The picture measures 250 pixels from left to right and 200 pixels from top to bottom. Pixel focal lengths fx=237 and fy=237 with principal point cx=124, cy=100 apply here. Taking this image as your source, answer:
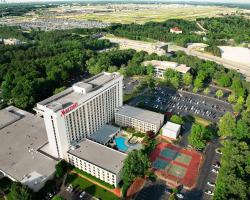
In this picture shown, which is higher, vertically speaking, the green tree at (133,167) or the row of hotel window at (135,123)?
the green tree at (133,167)

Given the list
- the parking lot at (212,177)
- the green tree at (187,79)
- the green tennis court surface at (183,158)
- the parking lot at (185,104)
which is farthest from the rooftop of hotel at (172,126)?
the green tree at (187,79)

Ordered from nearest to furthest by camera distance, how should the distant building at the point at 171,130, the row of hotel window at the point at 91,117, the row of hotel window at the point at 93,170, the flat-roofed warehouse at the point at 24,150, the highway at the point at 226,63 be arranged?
1. the row of hotel window at the point at 93,170
2. the flat-roofed warehouse at the point at 24,150
3. the row of hotel window at the point at 91,117
4. the distant building at the point at 171,130
5. the highway at the point at 226,63

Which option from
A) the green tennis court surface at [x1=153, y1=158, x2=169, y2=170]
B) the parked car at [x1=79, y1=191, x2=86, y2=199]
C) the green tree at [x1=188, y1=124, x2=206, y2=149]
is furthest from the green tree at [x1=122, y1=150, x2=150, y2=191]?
the green tree at [x1=188, y1=124, x2=206, y2=149]

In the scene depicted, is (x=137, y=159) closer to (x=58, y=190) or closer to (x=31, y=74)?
(x=58, y=190)

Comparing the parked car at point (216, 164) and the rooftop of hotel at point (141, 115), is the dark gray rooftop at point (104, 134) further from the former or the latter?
the parked car at point (216, 164)

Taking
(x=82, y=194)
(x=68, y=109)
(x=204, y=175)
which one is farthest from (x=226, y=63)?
(x=82, y=194)

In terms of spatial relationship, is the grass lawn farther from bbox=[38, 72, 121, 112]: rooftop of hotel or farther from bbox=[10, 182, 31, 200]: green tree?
bbox=[38, 72, 121, 112]: rooftop of hotel

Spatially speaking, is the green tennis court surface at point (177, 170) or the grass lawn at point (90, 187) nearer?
the grass lawn at point (90, 187)
